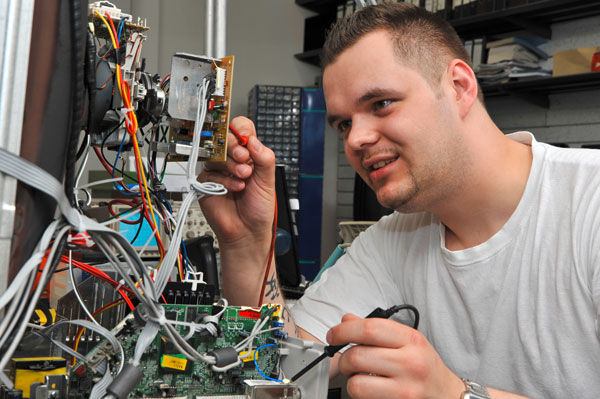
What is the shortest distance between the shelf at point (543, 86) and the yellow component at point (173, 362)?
9.90 ft

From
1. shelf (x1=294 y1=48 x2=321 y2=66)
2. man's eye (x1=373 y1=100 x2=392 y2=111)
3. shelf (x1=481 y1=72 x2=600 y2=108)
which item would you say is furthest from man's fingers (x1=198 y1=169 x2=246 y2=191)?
shelf (x1=294 y1=48 x2=321 y2=66)

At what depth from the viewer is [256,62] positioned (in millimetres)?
4887

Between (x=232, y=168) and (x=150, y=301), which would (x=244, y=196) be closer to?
(x=232, y=168)

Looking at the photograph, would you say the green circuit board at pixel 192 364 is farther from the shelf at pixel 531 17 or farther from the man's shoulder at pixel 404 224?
the shelf at pixel 531 17

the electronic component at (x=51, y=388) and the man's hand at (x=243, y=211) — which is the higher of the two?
the man's hand at (x=243, y=211)

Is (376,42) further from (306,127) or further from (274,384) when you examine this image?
(306,127)

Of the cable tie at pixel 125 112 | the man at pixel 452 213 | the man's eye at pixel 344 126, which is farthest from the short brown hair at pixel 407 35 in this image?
the cable tie at pixel 125 112

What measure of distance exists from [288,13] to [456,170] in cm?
430

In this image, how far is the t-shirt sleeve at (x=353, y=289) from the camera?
1.16 metres

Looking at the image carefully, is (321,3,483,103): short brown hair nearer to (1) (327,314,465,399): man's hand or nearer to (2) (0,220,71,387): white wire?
(1) (327,314,465,399): man's hand

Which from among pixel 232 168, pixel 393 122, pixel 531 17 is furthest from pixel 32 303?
pixel 531 17

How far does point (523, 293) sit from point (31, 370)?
0.80 metres

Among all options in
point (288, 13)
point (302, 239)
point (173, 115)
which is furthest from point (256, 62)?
point (173, 115)

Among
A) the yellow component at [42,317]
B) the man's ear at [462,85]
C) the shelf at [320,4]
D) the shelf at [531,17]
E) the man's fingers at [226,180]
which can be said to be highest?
the shelf at [320,4]
